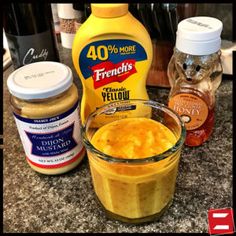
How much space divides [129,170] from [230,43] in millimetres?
473

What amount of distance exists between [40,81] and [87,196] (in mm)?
204

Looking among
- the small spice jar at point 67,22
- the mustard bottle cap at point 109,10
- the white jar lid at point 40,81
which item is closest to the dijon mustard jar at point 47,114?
the white jar lid at point 40,81

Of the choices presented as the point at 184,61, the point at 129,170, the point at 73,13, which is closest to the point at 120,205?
the point at 129,170

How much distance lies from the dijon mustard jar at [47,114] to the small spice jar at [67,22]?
22 centimetres

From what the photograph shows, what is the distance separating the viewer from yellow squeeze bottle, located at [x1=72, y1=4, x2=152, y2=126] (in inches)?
24.8

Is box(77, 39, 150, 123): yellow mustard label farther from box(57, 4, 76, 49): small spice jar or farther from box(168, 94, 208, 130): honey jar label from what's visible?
box(57, 4, 76, 49): small spice jar

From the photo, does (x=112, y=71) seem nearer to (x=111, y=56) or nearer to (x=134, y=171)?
(x=111, y=56)

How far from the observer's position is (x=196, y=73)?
0.69 meters

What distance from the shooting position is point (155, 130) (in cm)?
60

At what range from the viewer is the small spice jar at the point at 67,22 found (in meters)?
0.81

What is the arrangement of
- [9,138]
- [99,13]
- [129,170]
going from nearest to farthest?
[129,170] → [99,13] → [9,138]

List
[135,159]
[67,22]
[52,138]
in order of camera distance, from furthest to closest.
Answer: [67,22] < [52,138] < [135,159]

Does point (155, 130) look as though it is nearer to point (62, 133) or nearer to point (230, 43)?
point (62, 133)

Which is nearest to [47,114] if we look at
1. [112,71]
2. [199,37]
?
[112,71]
